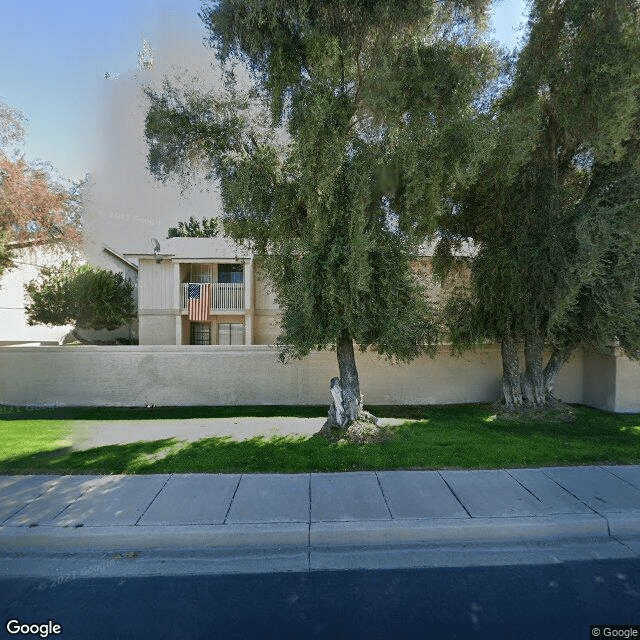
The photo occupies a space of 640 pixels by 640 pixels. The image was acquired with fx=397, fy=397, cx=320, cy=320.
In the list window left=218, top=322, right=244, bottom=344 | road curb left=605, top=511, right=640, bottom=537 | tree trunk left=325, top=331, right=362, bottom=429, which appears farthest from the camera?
window left=218, top=322, right=244, bottom=344

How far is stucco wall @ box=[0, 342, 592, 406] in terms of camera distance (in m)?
10.9

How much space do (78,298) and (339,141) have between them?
16.7m

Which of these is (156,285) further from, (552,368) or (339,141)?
(552,368)

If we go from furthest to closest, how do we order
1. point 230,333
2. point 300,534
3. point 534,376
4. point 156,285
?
point 230,333, point 156,285, point 534,376, point 300,534

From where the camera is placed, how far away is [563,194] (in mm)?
8156

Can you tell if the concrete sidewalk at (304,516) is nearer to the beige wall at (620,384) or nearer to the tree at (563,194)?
the tree at (563,194)

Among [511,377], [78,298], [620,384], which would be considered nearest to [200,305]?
[78,298]

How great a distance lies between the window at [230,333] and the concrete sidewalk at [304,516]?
44.7ft

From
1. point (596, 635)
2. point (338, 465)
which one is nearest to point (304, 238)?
point (338, 465)

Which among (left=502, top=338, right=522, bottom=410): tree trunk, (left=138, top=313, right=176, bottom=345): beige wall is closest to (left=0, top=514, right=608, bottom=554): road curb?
(left=502, top=338, right=522, bottom=410): tree trunk

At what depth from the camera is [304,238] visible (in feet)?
21.4

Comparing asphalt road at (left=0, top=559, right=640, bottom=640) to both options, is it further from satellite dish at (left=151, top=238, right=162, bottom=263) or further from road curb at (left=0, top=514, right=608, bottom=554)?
satellite dish at (left=151, top=238, right=162, bottom=263)

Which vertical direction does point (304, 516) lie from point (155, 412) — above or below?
above

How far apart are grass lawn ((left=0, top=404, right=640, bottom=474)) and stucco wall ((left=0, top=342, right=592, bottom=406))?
7.91ft
